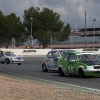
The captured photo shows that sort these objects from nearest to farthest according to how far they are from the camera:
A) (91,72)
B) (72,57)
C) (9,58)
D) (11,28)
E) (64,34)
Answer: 1. (91,72)
2. (72,57)
3. (9,58)
4. (11,28)
5. (64,34)

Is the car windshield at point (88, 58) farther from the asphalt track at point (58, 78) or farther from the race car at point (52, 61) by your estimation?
the race car at point (52, 61)

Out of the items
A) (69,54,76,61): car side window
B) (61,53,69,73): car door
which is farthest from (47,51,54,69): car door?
(69,54,76,61): car side window

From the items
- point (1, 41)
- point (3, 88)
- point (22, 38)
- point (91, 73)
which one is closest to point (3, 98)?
point (3, 88)

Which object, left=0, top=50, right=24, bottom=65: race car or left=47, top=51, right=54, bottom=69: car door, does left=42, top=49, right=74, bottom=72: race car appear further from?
left=0, top=50, right=24, bottom=65: race car

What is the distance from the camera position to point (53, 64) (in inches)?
984

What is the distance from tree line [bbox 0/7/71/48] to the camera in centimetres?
8156

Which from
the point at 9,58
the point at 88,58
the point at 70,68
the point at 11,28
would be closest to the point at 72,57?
the point at 70,68

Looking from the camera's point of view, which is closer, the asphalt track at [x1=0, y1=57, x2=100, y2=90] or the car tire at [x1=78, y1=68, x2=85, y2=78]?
the asphalt track at [x1=0, y1=57, x2=100, y2=90]

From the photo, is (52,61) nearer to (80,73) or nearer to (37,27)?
(80,73)

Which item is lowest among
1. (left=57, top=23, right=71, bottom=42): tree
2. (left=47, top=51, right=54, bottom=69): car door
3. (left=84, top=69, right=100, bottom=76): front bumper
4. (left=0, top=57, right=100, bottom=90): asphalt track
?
(left=0, top=57, right=100, bottom=90): asphalt track

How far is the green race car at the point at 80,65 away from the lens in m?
19.9

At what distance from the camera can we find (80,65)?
20125 millimetres

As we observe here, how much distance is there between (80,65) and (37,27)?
6471 cm

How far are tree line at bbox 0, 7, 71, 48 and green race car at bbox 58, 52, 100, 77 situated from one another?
58576 mm
